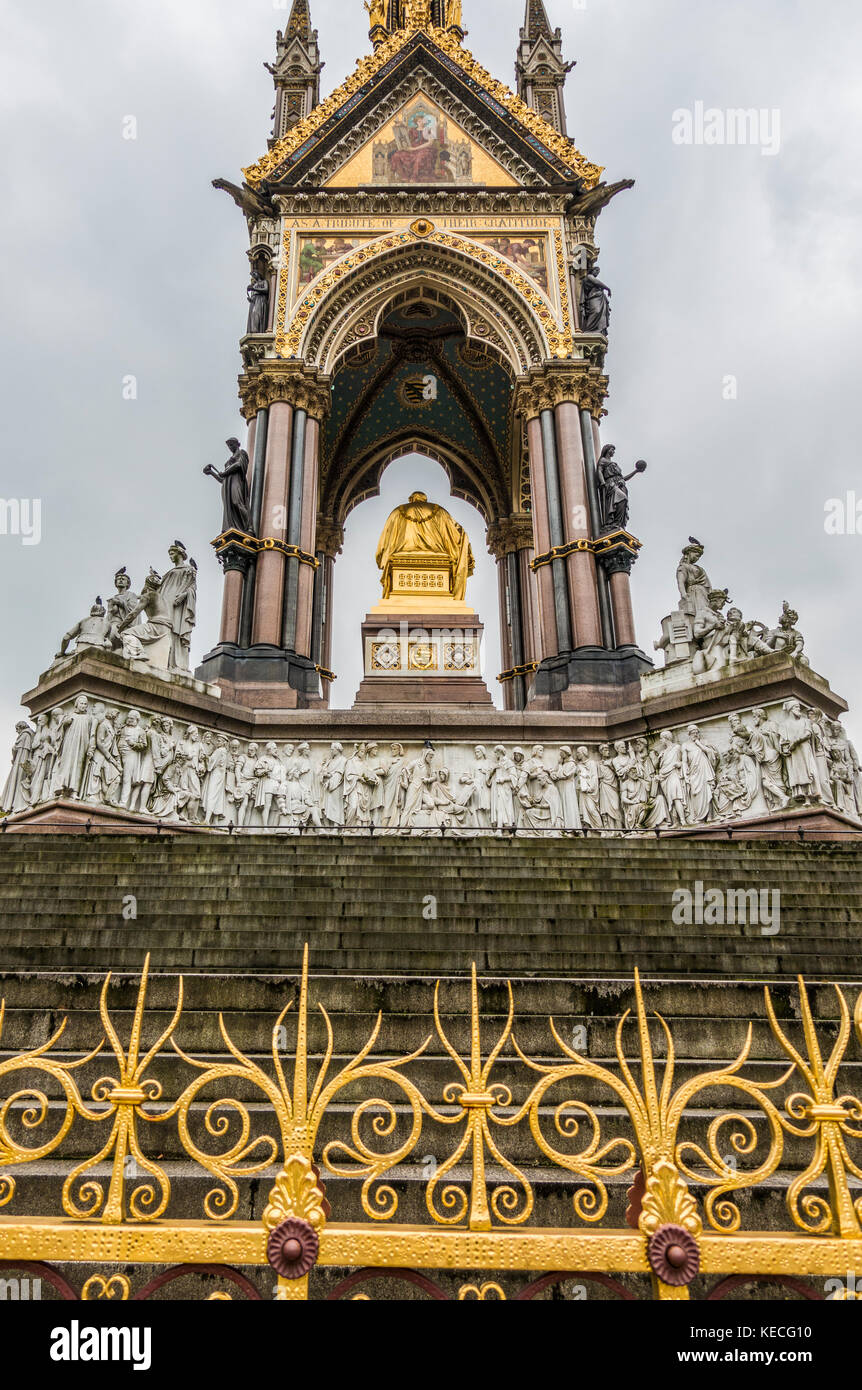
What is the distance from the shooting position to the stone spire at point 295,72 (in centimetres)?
2405

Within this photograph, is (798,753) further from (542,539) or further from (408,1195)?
(408,1195)

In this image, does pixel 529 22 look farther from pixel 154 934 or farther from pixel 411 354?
pixel 154 934

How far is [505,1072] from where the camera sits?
4844mm

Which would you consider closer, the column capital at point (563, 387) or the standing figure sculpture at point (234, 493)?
the standing figure sculpture at point (234, 493)

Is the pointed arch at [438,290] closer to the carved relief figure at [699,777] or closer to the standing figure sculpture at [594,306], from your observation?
the standing figure sculpture at [594,306]

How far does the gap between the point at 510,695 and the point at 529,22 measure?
20193 millimetres

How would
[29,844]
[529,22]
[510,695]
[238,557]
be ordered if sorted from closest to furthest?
[29,844]
[238,557]
[510,695]
[529,22]

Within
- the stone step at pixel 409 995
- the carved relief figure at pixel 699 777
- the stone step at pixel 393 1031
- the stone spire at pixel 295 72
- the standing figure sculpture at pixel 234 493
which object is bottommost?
the stone step at pixel 393 1031

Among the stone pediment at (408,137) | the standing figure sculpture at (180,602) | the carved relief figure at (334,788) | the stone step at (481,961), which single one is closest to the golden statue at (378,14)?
the stone pediment at (408,137)

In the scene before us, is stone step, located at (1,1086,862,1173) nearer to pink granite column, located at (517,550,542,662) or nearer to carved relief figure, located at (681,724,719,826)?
→ carved relief figure, located at (681,724,719,826)

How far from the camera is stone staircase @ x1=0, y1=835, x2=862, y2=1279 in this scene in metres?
4.37

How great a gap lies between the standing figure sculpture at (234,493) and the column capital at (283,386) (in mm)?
1851
